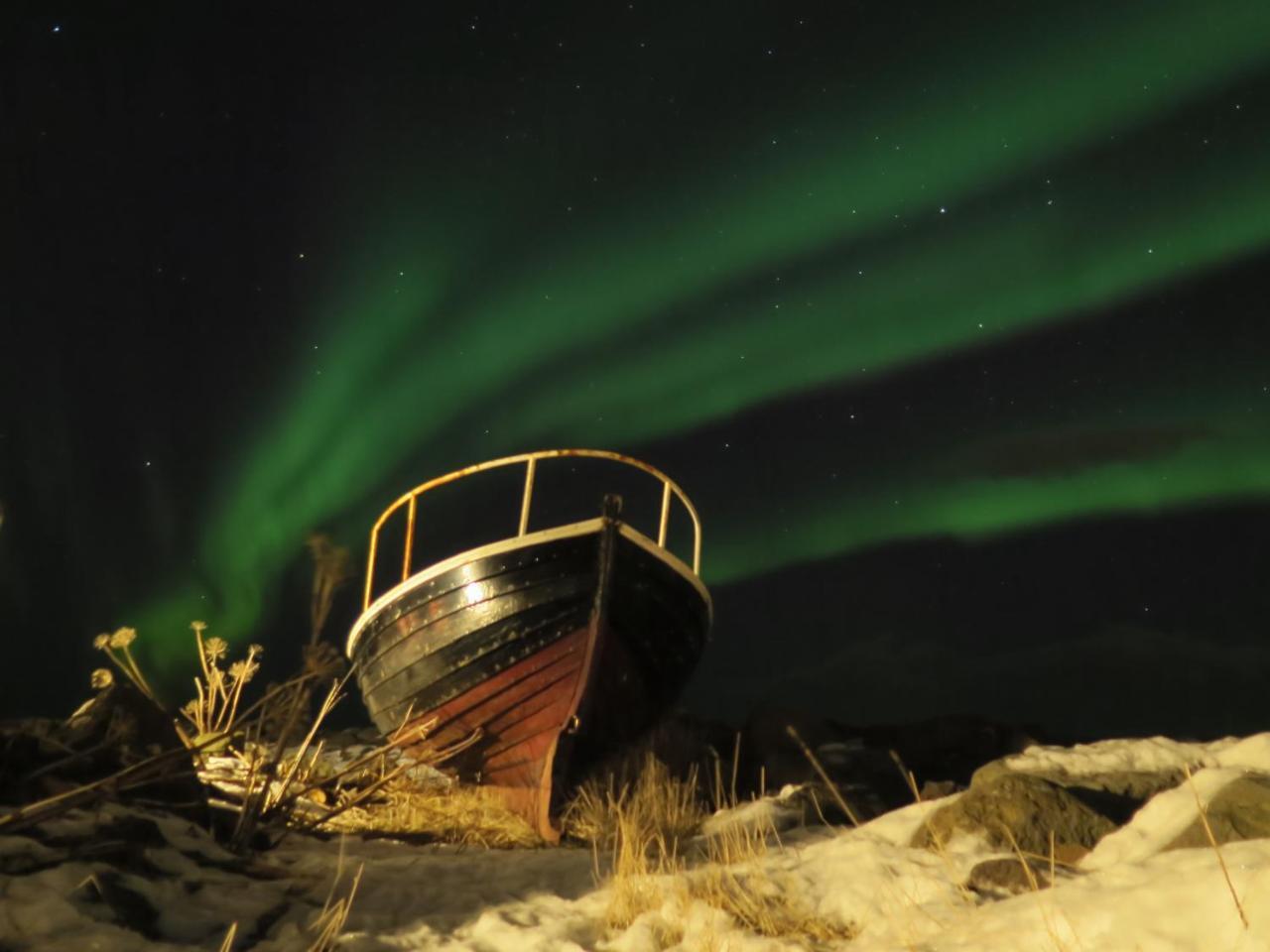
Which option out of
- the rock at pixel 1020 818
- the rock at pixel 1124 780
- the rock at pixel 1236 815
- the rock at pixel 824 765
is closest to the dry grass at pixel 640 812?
the rock at pixel 824 765

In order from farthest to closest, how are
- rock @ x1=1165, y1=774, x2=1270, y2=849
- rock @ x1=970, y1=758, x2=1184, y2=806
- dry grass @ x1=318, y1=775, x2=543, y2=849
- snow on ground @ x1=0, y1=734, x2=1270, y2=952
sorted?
1. dry grass @ x1=318, y1=775, x2=543, y2=849
2. rock @ x1=970, y1=758, x2=1184, y2=806
3. rock @ x1=1165, y1=774, x2=1270, y2=849
4. snow on ground @ x1=0, y1=734, x2=1270, y2=952

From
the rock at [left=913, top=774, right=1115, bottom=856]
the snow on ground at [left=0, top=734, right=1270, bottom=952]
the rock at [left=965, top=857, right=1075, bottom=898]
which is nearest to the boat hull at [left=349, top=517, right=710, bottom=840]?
the snow on ground at [left=0, top=734, right=1270, bottom=952]

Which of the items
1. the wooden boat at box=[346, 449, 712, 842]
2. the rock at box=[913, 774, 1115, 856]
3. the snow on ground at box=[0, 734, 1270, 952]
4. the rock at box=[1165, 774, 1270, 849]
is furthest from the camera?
the wooden boat at box=[346, 449, 712, 842]

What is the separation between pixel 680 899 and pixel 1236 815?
2277 millimetres

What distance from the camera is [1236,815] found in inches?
157

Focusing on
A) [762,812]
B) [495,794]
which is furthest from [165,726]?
[762,812]

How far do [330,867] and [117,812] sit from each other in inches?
44.8

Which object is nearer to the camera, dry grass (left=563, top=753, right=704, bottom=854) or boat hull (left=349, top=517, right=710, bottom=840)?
dry grass (left=563, top=753, right=704, bottom=854)

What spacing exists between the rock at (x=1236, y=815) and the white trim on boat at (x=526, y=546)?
4686mm

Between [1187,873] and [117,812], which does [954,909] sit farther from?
[117,812]

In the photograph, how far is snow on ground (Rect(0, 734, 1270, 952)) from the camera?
8.75 ft

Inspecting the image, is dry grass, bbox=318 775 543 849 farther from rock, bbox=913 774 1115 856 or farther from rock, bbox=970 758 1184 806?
rock, bbox=970 758 1184 806

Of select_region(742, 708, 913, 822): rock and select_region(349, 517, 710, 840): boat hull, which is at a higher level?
select_region(349, 517, 710, 840): boat hull

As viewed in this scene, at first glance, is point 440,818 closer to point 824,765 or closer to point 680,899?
point 824,765
